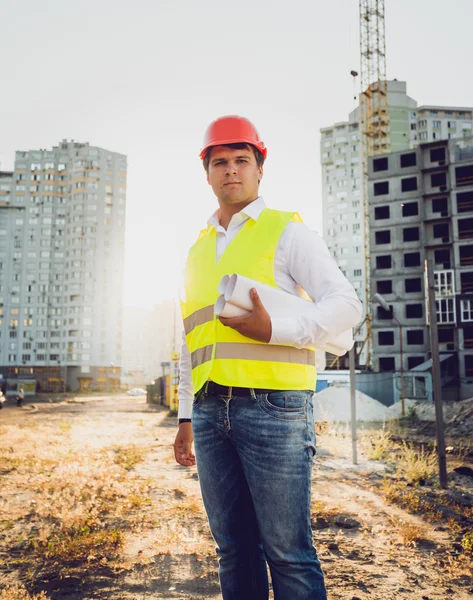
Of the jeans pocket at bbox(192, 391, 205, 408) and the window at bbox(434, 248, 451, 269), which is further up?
the window at bbox(434, 248, 451, 269)

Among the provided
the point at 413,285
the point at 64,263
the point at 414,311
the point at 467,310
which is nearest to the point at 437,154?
the point at 413,285

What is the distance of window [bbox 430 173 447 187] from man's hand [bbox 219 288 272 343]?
49256 mm

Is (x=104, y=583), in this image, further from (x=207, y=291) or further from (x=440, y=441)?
(x=440, y=441)

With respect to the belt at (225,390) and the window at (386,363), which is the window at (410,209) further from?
the belt at (225,390)

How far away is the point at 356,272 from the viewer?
90.8 m

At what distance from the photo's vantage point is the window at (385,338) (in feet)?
147

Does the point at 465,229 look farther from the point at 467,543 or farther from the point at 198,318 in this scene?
the point at 198,318

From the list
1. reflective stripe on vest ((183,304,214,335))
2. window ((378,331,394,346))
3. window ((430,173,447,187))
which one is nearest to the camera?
reflective stripe on vest ((183,304,214,335))

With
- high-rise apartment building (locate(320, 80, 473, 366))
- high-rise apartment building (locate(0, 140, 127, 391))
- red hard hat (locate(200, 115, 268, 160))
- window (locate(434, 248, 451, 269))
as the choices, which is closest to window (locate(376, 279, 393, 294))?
window (locate(434, 248, 451, 269))

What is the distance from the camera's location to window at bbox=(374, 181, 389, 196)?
48.8 metres

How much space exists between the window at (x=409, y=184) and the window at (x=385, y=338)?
13.6 m

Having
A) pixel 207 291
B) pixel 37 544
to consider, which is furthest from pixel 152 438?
pixel 207 291

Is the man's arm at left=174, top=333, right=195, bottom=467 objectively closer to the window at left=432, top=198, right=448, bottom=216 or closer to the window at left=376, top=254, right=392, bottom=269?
the window at left=376, top=254, right=392, bottom=269

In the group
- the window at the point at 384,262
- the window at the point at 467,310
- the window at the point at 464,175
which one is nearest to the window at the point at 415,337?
the window at the point at 467,310
